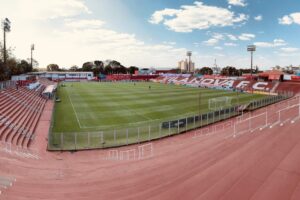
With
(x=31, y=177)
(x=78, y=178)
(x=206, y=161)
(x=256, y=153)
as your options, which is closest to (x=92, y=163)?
(x=78, y=178)

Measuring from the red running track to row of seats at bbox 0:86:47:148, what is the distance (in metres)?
6.65

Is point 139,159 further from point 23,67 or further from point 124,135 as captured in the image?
point 23,67

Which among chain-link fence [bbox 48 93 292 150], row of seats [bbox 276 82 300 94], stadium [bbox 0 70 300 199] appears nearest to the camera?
stadium [bbox 0 70 300 199]

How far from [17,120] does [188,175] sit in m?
22.6

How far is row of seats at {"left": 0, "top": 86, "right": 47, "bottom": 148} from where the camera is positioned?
22625 mm

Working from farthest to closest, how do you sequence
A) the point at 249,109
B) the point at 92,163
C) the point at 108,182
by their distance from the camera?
the point at 249,109, the point at 92,163, the point at 108,182

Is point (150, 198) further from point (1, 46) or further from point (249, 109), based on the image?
point (1, 46)

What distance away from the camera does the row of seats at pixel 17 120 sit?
74.2ft

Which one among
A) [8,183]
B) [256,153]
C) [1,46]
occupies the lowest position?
[8,183]

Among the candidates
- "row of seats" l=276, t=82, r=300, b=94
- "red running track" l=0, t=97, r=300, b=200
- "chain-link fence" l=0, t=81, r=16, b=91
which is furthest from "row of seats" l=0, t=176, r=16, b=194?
"row of seats" l=276, t=82, r=300, b=94

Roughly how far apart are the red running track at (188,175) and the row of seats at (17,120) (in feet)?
21.8

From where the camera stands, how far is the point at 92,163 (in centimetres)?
1848

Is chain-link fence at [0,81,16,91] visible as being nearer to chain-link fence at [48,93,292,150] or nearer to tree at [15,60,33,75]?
chain-link fence at [48,93,292,150]

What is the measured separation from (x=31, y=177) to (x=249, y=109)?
3602 centimetres
